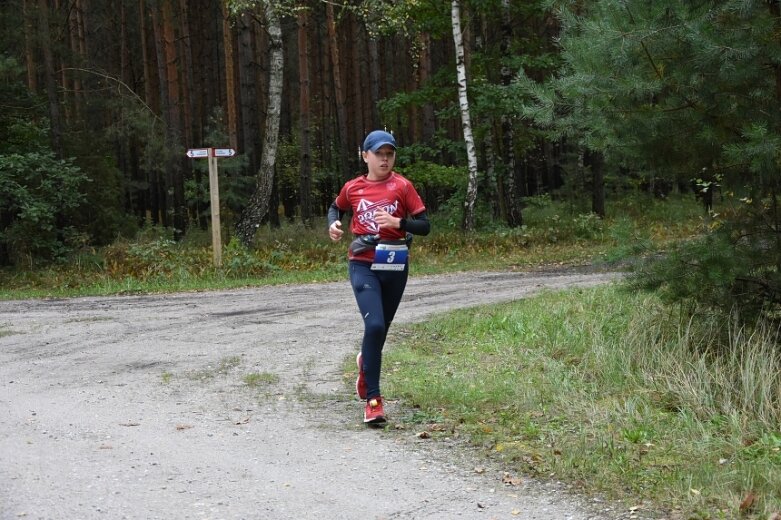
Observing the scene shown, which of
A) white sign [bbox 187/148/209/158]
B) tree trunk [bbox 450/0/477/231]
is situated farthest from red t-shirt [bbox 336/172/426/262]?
tree trunk [bbox 450/0/477/231]

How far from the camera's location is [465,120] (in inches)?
902

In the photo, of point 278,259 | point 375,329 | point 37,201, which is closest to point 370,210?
point 375,329

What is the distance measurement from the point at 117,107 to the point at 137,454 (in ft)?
88.2

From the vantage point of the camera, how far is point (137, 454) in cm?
611

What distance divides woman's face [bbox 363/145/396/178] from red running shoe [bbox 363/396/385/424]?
67.3 inches

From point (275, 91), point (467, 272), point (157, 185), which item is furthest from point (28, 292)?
point (157, 185)

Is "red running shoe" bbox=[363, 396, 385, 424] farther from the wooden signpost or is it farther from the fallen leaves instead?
the wooden signpost

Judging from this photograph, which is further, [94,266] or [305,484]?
[94,266]

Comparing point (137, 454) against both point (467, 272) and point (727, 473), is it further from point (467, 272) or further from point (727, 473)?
point (467, 272)

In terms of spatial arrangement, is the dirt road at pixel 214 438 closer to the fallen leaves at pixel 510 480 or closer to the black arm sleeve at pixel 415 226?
the fallen leaves at pixel 510 480

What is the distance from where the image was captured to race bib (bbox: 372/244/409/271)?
685 cm

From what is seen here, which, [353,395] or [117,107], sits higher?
[117,107]

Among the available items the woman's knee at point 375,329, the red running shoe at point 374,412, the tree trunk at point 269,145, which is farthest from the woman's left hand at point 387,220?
the tree trunk at point 269,145

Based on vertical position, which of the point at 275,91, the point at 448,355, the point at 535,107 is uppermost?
the point at 275,91
